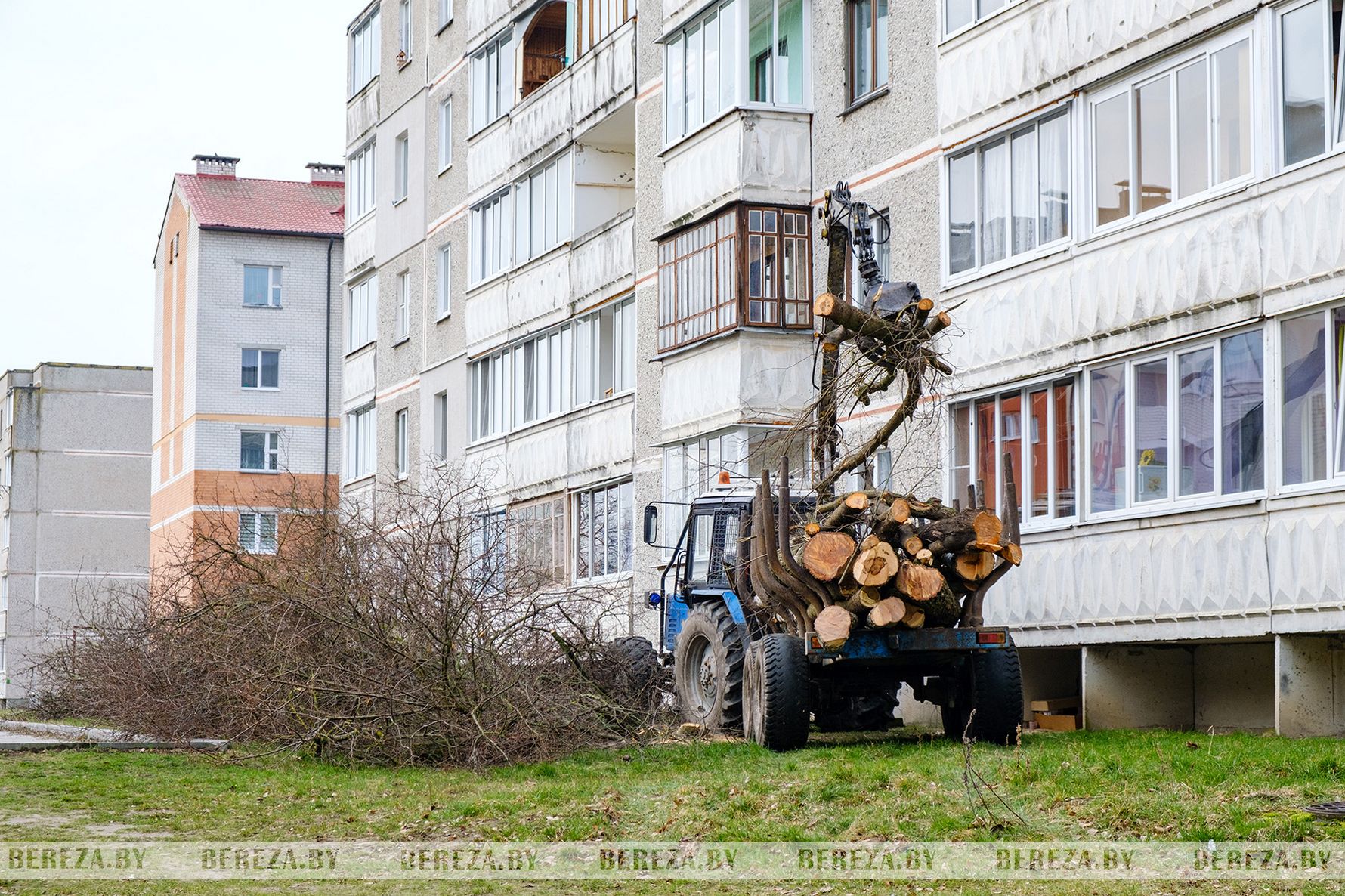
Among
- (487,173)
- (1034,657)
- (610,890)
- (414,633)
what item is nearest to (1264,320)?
(1034,657)

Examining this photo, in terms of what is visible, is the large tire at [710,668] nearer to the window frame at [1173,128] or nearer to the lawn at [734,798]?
the lawn at [734,798]

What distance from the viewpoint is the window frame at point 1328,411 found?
15.2 metres

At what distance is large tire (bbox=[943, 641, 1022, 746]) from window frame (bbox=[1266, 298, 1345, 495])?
281 centimetres

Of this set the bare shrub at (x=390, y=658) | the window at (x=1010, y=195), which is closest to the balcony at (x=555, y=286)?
the window at (x=1010, y=195)

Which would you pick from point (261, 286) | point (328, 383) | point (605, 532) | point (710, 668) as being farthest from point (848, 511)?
point (261, 286)

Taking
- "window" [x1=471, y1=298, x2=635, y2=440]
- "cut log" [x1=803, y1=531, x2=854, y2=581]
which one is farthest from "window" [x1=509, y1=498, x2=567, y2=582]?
"cut log" [x1=803, y1=531, x2=854, y2=581]

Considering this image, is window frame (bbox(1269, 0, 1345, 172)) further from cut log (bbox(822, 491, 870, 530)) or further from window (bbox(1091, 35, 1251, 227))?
cut log (bbox(822, 491, 870, 530))

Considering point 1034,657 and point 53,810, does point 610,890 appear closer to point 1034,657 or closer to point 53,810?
point 53,810

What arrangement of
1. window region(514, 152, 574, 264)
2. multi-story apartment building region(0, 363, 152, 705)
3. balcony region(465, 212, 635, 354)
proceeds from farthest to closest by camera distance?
multi-story apartment building region(0, 363, 152, 705)
window region(514, 152, 574, 264)
balcony region(465, 212, 635, 354)

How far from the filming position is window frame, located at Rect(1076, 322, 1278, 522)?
16.0 metres

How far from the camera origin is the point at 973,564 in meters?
15.2

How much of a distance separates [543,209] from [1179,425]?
1699 cm

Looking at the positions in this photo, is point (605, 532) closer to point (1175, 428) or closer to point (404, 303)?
point (404, 303)

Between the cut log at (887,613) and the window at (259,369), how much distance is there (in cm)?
4126
